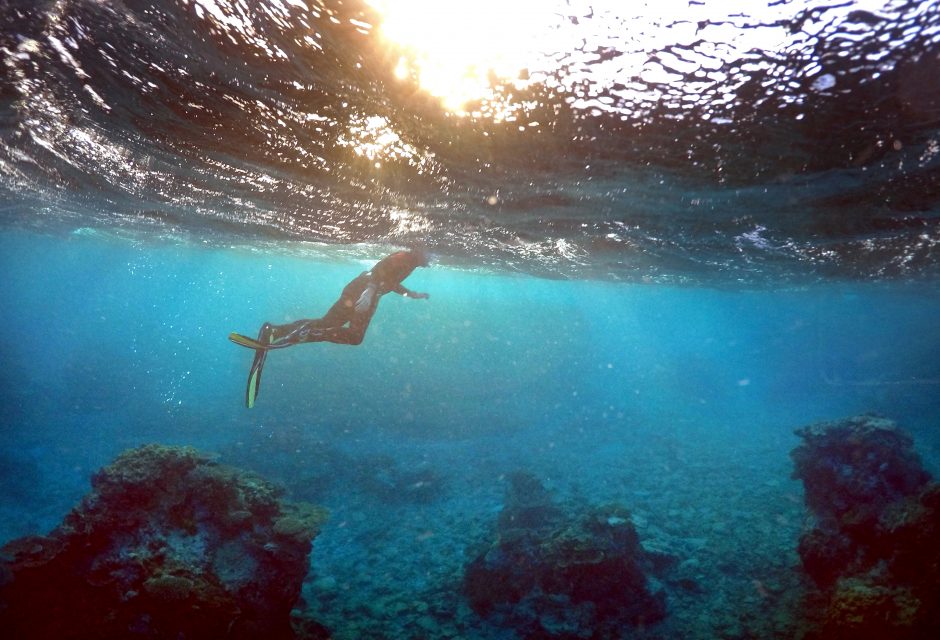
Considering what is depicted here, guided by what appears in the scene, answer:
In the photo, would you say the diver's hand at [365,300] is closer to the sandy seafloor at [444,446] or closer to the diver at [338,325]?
the diver at [338,325]

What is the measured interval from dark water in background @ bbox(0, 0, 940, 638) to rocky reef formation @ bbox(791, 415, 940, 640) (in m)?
1.43

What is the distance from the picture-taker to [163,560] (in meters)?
6.25

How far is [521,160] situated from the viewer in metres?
7.70

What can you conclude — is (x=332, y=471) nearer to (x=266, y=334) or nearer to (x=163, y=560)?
(x=266, y=334)

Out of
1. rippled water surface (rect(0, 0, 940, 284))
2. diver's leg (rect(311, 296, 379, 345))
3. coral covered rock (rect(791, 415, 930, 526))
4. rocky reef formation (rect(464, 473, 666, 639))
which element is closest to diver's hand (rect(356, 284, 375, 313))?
diver's leg (rect(311, 296, 379, 345))

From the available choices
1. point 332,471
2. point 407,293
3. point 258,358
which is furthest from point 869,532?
point 332,471

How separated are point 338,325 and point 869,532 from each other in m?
11.3

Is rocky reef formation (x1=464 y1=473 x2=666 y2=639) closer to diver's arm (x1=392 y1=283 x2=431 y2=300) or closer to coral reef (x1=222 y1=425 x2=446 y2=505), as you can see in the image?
coral reef (x1=222 y1=425 x2=446 y2=505)

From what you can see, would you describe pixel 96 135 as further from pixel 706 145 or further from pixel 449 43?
A: pixel 706 145

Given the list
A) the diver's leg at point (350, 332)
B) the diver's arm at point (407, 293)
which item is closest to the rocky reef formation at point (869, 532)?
the diver's arm at point (407, 293)

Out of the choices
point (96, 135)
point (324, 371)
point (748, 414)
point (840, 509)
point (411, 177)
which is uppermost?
point (411, 177)

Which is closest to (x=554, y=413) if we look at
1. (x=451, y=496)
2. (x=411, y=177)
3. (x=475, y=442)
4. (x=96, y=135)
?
(x=475, y=442)

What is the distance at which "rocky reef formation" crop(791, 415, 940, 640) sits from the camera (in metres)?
5.72

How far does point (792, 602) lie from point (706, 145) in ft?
27.8
